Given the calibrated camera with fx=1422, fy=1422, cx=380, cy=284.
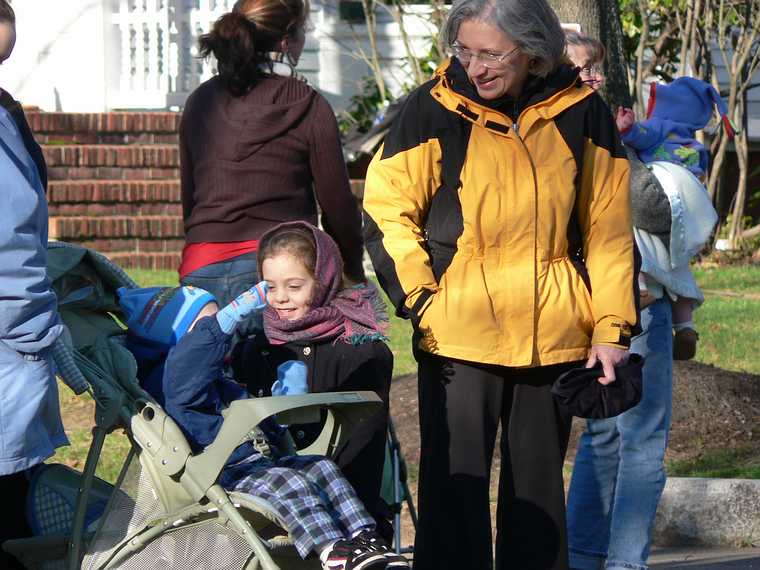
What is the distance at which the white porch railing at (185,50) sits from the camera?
1389cm

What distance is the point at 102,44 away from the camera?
14.1m

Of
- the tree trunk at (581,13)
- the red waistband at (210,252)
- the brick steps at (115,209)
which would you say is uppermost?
the tree trunk at (581,13)

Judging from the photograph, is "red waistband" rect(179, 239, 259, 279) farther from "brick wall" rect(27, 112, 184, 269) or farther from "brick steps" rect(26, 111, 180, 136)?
"brick steps" rect(26, 111, 180, 136)

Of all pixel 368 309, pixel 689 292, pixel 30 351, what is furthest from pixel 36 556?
pixel 689 292

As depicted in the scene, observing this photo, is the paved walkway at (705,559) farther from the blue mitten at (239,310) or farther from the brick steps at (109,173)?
the brick steps at (109,173)

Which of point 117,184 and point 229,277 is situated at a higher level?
point 229,277

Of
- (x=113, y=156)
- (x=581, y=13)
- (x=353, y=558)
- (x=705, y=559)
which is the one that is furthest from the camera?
(x=113, y=156)

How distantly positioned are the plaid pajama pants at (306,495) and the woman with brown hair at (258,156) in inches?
39.6

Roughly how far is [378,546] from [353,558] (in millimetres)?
95

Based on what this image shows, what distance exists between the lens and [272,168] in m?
4.92

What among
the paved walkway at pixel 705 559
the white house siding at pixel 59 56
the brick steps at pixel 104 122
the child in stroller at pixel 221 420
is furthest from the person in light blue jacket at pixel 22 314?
the white house siding at pixel 59 56

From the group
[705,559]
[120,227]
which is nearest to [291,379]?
[705,559]

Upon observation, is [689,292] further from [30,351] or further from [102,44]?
[102,44]

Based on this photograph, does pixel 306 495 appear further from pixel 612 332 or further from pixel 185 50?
pixel 185 50
